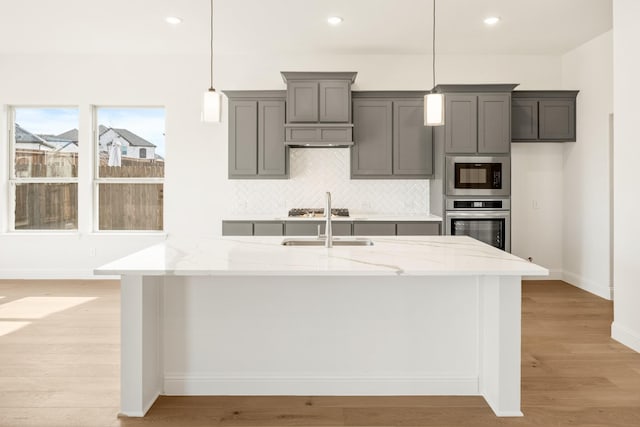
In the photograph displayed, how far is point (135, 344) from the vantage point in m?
2.57

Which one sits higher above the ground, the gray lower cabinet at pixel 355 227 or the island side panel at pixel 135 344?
the gray lower cabinet at pixel 355 227

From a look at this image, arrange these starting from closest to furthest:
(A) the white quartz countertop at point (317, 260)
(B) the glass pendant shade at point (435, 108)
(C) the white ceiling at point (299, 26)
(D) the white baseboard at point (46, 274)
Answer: (A) the white quartz countertop at point (317, 260)
(B) the glass pendant shade at point (435, 108)
(C) the white ceiling at point (299, 26)
(D) the white baseboard at point (46, 274)

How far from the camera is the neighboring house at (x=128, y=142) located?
645 centimetres

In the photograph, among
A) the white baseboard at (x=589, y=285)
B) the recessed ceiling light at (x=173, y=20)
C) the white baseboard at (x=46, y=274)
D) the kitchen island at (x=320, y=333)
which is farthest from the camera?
the white baseboard at (x=46, y=274)

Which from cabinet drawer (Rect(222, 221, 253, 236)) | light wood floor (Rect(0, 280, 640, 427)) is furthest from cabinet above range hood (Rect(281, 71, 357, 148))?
light wood floor (Rect(0, 280, 640, 427))

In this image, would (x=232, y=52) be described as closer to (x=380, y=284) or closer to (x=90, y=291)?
(x=90, y=291)

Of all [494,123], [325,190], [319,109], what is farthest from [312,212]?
[494,123]

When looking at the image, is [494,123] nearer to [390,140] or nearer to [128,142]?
[390,140]

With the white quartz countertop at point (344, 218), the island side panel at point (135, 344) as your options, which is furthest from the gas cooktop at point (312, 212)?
the island side panel at point (135, 344)

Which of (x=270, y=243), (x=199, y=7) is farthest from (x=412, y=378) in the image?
(x=199, y=7)

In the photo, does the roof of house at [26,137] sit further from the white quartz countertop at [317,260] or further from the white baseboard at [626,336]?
the white baseboard at [626,336]

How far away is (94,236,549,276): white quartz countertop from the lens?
2336mm

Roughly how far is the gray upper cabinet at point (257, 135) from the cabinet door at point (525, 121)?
273 centimetres

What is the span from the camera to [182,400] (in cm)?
281
